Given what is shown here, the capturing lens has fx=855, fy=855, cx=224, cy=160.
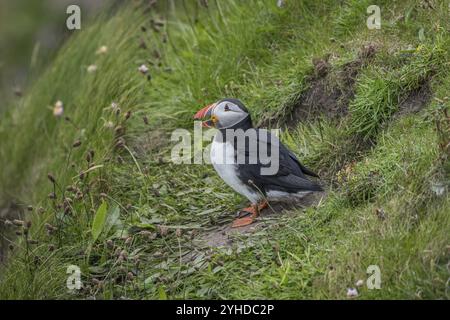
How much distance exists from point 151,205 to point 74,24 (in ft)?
8.28

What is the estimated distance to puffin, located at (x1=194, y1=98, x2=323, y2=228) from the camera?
4.82 m

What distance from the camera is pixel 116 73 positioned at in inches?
259

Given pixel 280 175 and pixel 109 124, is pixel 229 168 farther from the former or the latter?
pixel 109 124

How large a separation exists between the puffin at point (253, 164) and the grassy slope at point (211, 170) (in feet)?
0.59

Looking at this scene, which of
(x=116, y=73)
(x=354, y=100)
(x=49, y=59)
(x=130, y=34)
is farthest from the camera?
(x=49, y=59)

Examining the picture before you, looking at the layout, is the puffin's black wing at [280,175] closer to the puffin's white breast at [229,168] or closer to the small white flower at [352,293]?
the puffin's white breast at [229,168]

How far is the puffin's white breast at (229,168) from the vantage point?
4855 millimetres

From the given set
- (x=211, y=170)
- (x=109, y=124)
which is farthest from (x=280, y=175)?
(x=109, y=124)

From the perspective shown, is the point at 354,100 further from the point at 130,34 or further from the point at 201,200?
the point at 130,34

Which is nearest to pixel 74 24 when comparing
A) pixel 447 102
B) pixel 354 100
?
pixel 354 100

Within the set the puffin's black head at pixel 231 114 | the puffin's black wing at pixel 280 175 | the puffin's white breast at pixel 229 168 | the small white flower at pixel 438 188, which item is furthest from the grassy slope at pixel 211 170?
the puffin's black head at pixel 231 114

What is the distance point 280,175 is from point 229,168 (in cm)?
29

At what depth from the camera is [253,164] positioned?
482cm

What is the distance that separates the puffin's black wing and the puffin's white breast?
4cm
